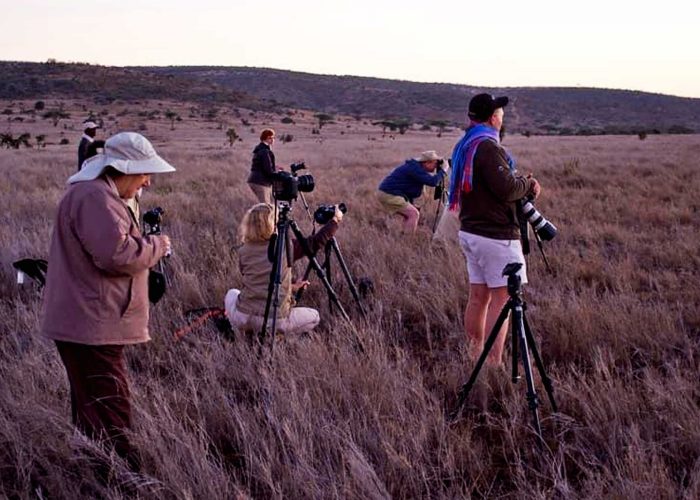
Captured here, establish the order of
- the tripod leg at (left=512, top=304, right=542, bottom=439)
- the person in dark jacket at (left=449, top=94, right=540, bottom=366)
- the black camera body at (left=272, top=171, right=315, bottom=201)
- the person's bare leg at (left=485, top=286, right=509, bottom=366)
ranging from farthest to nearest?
the black camera body at (left=272, top=171, right=315, bottom=201)
the person's bare leg at (left=485, top=286, right=509, bottom=366)
the person in dark jacket at (left=449, top=94, right=540, bottom=366)
the tripod leg at (left=512, top=304, right=542, bottom=439)

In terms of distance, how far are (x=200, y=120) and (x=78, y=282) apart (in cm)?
5160

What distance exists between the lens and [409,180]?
9703mm

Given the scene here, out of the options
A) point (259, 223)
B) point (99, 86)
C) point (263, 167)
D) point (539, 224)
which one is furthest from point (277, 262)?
point (99, 86)

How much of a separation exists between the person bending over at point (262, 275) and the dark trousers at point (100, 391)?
75.3 inches

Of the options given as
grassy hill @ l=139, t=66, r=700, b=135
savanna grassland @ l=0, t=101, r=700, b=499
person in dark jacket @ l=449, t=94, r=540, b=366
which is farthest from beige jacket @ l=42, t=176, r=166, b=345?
grassy hill @ l=139, t=66, r=700, b=135

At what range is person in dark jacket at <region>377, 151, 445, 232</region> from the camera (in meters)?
9.53

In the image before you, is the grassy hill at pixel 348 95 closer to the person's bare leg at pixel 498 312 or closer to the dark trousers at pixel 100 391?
the person's bare leg at pixel 498 312

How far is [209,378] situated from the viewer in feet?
14.2

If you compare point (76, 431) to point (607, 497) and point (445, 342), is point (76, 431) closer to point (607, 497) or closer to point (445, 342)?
point (607, 497)

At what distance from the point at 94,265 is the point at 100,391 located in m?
0.66

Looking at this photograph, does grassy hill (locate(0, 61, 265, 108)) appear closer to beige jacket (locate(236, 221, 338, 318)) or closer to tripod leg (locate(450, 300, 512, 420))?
beige jacket (locate(236, 221, 338, 318))

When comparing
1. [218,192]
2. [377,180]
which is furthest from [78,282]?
[377,180]

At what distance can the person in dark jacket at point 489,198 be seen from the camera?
4.29 m

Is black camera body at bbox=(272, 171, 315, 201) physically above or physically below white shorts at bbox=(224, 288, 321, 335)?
above
